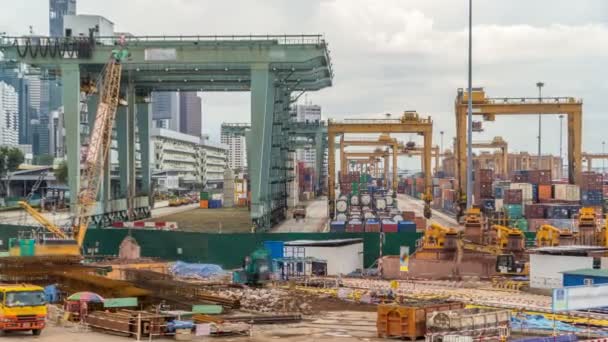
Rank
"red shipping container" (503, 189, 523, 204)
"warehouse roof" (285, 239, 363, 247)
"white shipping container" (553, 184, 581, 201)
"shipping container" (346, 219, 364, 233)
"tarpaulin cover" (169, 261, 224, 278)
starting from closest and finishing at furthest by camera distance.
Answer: "tarpaulin cover" (169, 261, 224, 278), "warehouse roof" (285, 239, 363, 247), "shipping container" (346, 219, 364, 233), "white shipping container" (553, 184, 581, 201), "red shipping container" (503, 189, 523, 204)

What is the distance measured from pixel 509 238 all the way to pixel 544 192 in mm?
31845

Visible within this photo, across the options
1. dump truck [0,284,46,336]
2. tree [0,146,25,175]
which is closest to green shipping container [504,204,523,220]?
dump truck [0,284,46,336]

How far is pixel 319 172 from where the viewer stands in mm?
175750

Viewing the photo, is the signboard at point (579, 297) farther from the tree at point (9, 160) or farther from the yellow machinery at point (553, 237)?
the tree at point (9, 160)

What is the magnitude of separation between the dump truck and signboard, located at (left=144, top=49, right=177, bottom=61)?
42730 mm

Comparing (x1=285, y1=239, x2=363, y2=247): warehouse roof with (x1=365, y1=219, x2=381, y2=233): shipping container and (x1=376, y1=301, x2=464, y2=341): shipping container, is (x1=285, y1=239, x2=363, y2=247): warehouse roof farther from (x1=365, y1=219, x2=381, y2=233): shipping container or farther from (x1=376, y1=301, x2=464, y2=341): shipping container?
(x1=376, y1=301, x2=464, y2=341): shipping container

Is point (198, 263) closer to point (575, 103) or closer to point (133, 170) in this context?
point (133, 170)

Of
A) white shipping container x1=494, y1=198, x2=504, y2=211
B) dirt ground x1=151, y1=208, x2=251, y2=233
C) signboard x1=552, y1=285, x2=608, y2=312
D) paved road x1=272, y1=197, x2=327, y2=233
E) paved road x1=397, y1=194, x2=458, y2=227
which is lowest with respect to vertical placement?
paved road x1=397, y1=194, x2=458, y2=227

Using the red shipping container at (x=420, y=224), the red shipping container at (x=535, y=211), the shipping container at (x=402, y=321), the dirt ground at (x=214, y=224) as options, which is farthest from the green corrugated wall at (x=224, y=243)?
the shipping container at (x=402, y=321)

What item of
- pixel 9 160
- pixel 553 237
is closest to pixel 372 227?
pixel 553 237

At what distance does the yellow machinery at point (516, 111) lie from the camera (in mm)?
79312

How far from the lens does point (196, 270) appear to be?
52.3m

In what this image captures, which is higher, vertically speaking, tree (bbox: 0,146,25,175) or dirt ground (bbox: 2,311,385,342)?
tree (bbox: 0,146,25,175)

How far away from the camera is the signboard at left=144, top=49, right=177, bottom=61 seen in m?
70.7
